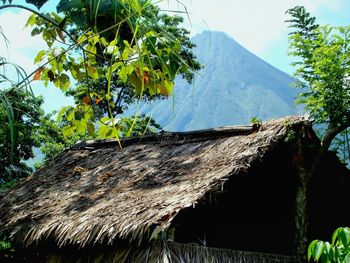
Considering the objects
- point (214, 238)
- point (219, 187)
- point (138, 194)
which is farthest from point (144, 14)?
point (214, 238)

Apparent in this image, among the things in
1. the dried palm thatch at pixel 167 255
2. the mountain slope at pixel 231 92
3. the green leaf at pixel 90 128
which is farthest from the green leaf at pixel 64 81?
the mountain slope at pixel 231 92

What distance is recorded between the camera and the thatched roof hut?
3570 mm

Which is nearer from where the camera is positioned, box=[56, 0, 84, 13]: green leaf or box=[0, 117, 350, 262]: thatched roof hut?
box=[56, 0, 84, 13]: green leaf

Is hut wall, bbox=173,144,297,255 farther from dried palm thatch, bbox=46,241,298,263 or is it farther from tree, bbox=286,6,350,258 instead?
tree, bbox=286,6,350,258

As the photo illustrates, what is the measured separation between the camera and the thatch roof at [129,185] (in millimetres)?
3586

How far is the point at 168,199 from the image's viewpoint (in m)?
3.63

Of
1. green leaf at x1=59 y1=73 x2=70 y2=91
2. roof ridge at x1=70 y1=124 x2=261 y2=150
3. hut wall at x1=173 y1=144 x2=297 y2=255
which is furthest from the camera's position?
roof ridge at x1=70 y1=124 x2=261 y2=150

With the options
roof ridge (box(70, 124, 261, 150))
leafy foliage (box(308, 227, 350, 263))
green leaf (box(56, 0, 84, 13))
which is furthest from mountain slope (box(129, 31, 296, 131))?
green leaf (box(56, 0, 84, 13))

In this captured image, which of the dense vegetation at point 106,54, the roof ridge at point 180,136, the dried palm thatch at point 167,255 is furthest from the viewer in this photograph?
the roof ridge at point 180,136

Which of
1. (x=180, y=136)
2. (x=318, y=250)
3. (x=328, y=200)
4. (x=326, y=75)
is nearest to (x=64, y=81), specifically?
(x=318, y=250)

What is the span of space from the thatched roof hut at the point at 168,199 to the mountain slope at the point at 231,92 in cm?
11084

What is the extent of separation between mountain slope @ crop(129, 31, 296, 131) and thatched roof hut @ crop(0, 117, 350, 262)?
111 metres

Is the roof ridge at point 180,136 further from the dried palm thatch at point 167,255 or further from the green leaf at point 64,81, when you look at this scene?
the green leaf at point 64,81

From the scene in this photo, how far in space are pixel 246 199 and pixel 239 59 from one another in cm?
13614
